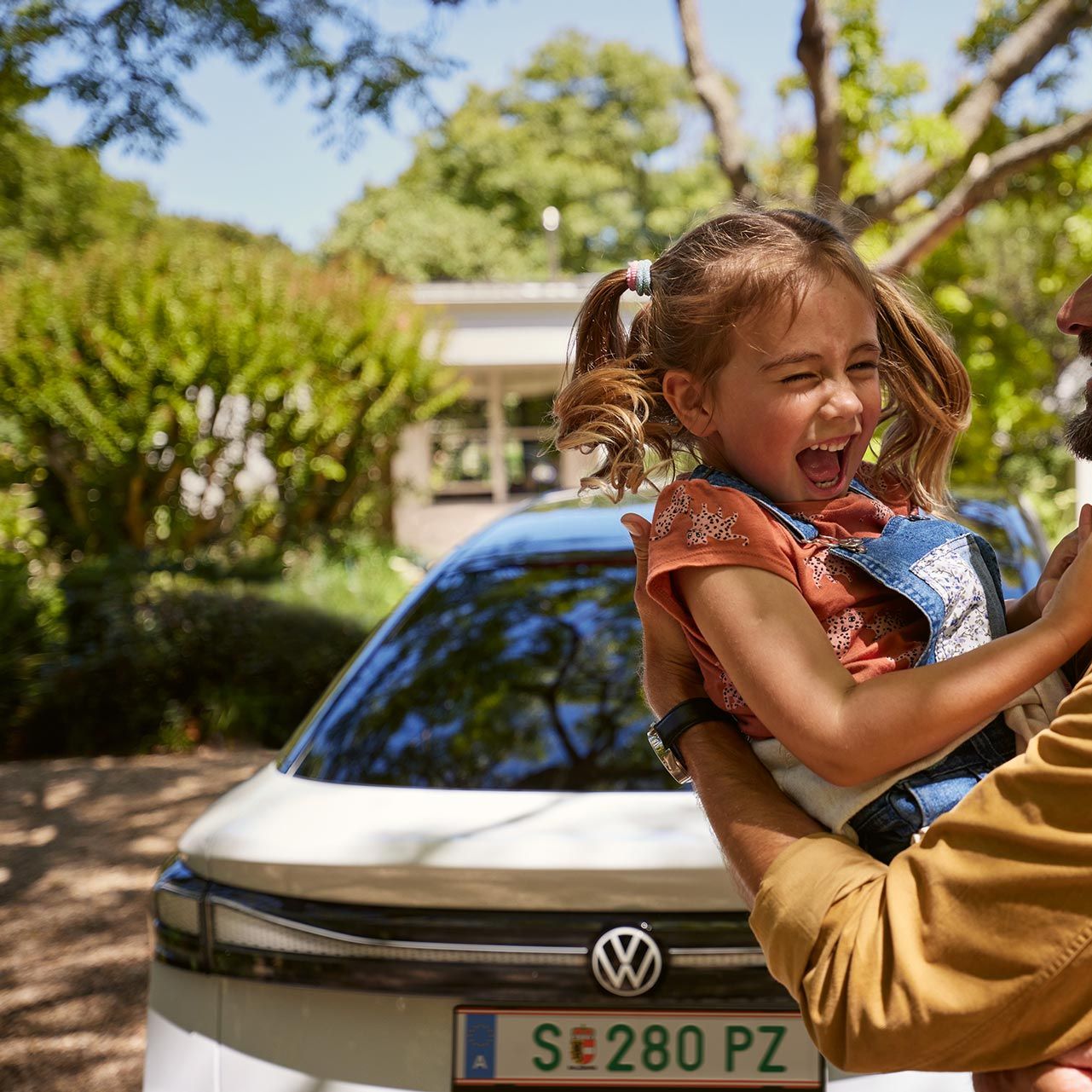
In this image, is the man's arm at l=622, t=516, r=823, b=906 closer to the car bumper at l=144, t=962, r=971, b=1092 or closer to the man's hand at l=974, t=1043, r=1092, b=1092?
the man's hand at l=974, t=1043, r=1092, b=1092

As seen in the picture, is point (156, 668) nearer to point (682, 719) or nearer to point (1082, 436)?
point (682, 719)

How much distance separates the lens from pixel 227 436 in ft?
41.0

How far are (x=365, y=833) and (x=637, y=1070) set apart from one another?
1.98ft

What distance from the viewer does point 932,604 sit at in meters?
1.42

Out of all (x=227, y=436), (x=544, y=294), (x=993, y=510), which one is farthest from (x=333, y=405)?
(x=993, y=510)

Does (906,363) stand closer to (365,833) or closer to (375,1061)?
(365,833)

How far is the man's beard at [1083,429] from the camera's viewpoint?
1309 millimetres

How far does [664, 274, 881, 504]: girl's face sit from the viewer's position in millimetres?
1520

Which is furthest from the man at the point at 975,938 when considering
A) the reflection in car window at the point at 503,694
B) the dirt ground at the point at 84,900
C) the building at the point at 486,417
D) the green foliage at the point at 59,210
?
the green foliage at the point at 59,210

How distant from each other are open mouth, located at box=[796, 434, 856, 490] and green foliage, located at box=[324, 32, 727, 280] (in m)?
36.0

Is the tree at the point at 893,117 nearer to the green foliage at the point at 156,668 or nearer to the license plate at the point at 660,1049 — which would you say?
the green foliage at the point at 156,668

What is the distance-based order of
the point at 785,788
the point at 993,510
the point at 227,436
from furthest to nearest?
the point at 227,436 < the point at 993,510 < the point at 785,788

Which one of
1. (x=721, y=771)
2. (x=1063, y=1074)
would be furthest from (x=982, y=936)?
(x=721, y=771)

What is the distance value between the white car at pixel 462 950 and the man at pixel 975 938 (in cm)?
87
